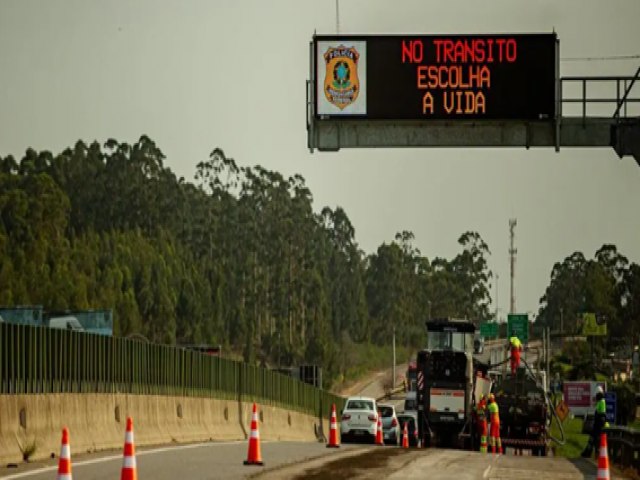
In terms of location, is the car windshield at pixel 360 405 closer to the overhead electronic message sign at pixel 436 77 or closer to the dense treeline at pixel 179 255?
the overhead electronic message sign at pixel 436 77

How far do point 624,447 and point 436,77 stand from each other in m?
8.43

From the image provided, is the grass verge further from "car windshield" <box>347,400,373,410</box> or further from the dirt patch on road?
the dirt patch on road

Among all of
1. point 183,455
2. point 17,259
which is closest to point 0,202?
point 17,259

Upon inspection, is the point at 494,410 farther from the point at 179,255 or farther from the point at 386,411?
the point at 179,255

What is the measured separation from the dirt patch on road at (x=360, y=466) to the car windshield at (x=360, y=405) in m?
21.5

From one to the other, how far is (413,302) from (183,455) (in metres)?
161

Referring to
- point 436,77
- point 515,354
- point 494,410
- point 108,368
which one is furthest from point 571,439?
point 108,368

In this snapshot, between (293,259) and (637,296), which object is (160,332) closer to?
(293,259)

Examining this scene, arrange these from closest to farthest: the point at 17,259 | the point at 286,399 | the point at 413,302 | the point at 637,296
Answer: the point at 286,399 → the point at 17,259 → the point at 637,296 → the point at 413,302

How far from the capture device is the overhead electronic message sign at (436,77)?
111 feet

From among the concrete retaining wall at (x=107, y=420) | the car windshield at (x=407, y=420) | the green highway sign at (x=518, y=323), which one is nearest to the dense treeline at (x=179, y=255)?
the green highway sign at (x=518, y=323)

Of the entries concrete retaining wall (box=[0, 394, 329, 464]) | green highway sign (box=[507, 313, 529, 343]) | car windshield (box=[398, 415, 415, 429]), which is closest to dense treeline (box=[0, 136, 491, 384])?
green highway sign (box=[507, 313, 529, 343])

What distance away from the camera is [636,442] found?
30.5 meters

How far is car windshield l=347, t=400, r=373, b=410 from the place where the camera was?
52125 millimetres
